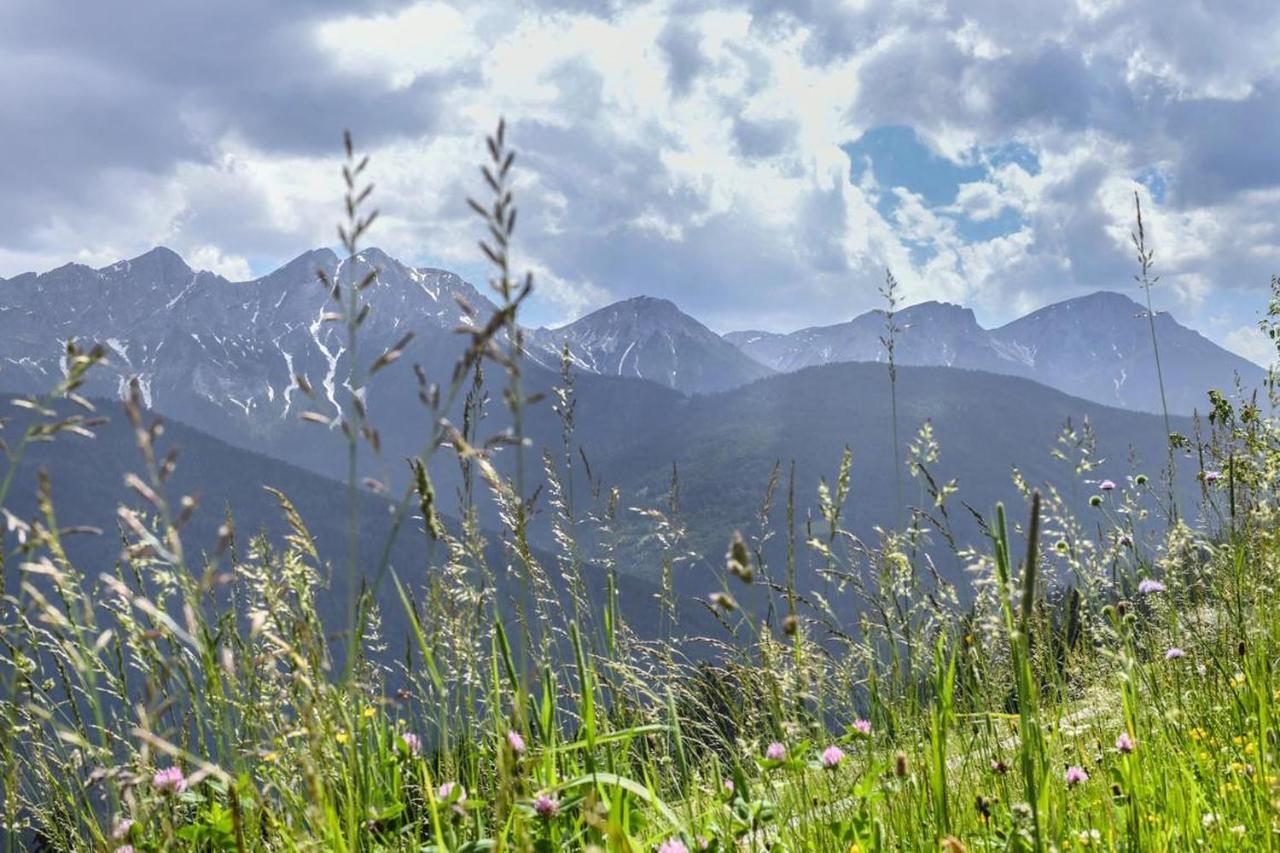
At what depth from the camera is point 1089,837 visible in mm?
2309

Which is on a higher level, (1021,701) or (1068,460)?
(1068,460)

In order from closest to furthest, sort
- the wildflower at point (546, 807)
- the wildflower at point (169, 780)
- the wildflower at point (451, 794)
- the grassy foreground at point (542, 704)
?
the grassy foreground at point (542, 704), the wildflower at point (546, 807), the wildflower at point (451, 794), the wildflower at point (169, 780)

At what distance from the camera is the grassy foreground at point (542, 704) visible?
1569mm

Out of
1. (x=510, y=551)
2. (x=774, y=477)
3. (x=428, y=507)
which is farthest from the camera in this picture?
A: (x=774, y=477)

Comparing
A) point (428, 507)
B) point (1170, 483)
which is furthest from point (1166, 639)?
point (428, 507)

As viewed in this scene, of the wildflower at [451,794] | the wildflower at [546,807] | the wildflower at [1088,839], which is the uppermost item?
the wildflower at [546,807]

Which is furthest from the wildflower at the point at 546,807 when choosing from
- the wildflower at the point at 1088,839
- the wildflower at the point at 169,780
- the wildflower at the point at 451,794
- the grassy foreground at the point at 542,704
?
the wildflower at the point at 1088,839

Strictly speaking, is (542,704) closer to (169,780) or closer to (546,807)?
(546,807)

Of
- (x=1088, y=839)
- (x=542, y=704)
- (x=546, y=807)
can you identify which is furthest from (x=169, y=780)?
(x=1088, y=839)

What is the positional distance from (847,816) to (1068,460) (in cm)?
224

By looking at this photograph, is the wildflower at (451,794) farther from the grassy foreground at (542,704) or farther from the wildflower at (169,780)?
the wildflower at (169,780)

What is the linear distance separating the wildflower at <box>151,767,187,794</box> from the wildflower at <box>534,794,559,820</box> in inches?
38.1

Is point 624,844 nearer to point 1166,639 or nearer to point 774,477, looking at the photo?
point 774,477

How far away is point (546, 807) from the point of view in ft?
6.93
